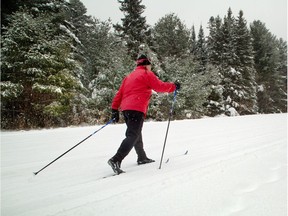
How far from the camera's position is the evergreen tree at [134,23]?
20.9 meters

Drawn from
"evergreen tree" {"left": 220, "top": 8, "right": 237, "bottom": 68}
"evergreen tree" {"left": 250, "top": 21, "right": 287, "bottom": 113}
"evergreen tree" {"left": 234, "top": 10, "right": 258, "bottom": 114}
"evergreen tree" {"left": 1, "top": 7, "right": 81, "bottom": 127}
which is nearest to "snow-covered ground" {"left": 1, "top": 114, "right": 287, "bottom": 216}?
"evergreen tree" {"left": 1, "top": 7, "right": 81, "bottom": 127}

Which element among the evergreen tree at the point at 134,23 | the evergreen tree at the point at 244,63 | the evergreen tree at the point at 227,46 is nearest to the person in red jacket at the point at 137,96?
the evergreen tree at the point at 134,23

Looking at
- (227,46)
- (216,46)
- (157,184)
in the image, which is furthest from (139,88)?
(216,46)

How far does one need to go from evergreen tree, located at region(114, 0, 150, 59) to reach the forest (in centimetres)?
8

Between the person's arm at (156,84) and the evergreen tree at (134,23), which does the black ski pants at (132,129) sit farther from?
the evergreen tree at (134,23)

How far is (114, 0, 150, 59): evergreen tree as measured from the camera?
20922mm

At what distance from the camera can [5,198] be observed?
2.67 meters

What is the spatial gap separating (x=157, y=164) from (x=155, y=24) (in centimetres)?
2435

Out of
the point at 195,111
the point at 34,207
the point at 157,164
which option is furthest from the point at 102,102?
the point at 34,207

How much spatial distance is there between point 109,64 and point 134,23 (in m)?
6.44

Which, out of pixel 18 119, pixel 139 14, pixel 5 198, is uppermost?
pixel 139 14

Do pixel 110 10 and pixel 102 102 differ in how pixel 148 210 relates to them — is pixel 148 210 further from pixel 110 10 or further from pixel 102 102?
pixel 110 10

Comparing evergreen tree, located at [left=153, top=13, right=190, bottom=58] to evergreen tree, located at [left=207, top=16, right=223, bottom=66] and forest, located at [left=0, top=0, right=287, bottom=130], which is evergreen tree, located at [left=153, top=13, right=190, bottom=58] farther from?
evergreen tree, located at [left=207, top=16, right=223, bottom=66]

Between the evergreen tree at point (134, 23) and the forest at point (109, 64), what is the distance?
82mm
